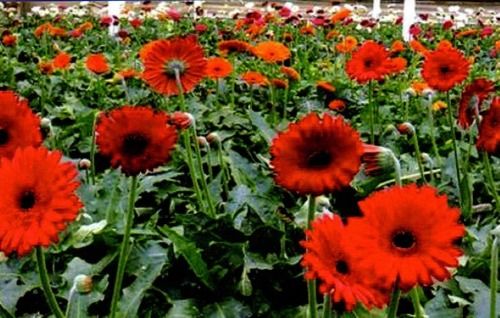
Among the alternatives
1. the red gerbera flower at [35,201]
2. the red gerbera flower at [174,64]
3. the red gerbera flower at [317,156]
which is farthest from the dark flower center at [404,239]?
the red gerbera flower at [174,64]

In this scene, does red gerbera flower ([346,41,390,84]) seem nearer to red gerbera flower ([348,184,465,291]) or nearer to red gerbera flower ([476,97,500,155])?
red gerbera flower ([476,97,500,155])

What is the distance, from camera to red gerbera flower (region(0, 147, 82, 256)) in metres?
1.00

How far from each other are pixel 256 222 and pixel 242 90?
2326 mm

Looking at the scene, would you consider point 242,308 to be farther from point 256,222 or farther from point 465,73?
point 465,73

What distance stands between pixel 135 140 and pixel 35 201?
232 millimetres

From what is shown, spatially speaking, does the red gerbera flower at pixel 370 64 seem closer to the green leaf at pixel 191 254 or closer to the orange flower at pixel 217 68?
the orange flower at pixel 217 68

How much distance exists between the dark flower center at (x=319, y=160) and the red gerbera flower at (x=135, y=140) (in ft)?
0.75

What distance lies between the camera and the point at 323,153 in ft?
3.61

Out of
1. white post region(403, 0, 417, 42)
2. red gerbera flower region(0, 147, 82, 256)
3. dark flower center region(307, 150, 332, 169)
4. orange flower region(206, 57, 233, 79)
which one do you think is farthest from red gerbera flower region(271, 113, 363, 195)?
white post region(403, 0, 417, 42)

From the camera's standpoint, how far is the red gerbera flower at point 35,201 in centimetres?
100

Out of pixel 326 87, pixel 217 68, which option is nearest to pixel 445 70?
pixel 217 68

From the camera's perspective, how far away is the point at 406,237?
0.90 meters

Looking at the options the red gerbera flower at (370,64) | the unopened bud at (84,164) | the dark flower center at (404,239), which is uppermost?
the dark flower center at (404,239)

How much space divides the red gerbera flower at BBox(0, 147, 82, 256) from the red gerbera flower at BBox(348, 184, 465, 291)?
0.32 metres
